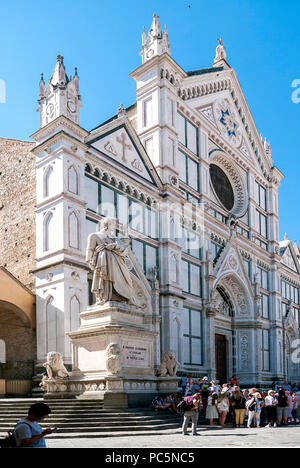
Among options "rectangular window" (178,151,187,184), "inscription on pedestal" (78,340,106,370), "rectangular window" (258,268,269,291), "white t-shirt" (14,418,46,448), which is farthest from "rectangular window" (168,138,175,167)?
"white t-shirt" (14,418,46,448)

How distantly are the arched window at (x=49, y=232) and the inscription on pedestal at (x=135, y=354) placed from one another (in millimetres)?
7036

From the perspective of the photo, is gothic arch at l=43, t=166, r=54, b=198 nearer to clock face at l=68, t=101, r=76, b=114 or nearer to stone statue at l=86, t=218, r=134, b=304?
clock face at l=68, t=101, r=76, b=114

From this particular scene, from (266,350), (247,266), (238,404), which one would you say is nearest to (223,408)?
(238,404)

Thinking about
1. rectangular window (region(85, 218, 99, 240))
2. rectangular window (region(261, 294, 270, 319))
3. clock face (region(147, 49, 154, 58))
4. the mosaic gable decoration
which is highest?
clock face (region(147, 49, 154, 58))

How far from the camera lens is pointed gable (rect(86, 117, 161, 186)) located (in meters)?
24.0

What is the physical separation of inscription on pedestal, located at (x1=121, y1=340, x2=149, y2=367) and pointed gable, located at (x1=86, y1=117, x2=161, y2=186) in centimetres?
1046

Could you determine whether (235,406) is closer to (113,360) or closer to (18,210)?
(113,360)

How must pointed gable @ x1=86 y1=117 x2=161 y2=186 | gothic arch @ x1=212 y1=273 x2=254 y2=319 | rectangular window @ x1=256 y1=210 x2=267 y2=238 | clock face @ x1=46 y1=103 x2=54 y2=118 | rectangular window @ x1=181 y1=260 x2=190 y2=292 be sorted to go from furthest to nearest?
1. rectangular window @ x1=256 y1=210 x2=267 y2=238
2. gothic arch @ x1=212 y1=273 x2=254 y2=319
3. rectangular window @ x1=181 y1=260 x2=190 y2=292
4. pointed gable @ x1=86 y1=117 x2=161 y2=186
5. clock face @ x1=46 y1=103 x2=54 y2=118

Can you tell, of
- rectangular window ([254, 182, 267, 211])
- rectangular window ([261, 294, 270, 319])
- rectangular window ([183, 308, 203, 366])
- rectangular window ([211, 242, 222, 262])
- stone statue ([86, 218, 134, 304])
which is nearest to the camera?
stone statue ([86, 218, 134, 304])

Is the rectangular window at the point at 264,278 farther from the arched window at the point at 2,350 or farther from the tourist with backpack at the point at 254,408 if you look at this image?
the tourist with backpack at the point at 254,408

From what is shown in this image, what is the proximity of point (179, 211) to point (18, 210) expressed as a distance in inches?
317

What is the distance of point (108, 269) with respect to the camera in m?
15.0

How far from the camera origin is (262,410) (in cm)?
1773
